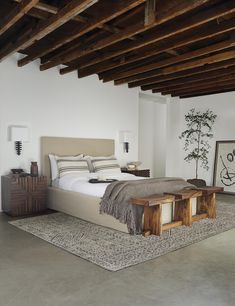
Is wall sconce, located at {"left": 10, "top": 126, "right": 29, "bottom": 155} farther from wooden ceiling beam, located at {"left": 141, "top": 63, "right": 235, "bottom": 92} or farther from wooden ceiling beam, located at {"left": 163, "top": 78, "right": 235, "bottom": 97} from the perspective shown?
wooden ceiling beam, located at {"left": 163, "top": 78, "right": 235, "bottom": 97}

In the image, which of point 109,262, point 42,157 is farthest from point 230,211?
point 42,157

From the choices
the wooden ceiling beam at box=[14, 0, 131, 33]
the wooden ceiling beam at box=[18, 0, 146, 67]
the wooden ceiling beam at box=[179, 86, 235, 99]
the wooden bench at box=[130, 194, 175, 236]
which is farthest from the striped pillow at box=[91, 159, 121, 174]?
the wooden ceiling beam at box=[179, 86, 235, 99]

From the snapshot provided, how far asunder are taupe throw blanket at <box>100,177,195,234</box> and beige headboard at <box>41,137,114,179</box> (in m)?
1.97

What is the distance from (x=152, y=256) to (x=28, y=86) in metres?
3.83

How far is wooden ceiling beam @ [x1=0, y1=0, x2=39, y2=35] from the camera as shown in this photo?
3.04 meters

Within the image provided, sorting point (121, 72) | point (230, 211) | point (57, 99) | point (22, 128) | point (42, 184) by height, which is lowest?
point (230, 211)

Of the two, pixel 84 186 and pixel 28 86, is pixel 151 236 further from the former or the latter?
pixel 28 86

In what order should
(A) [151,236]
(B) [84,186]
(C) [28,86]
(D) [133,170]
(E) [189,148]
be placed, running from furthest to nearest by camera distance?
(E) [189,148]
(D) [133,170]
(C) [28,86]
(B) [84,186]
(A) [151,236]

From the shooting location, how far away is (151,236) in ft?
12.6

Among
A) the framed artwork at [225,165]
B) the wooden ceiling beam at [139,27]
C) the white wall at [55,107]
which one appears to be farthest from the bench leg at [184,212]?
the framed artwork at [225,165]

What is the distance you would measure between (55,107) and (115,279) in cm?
397

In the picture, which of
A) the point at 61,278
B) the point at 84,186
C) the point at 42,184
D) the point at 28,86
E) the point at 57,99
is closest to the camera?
the point at 61,278

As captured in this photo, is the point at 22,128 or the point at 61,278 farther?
the point at 22,128

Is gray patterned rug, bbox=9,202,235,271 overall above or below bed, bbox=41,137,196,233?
below
